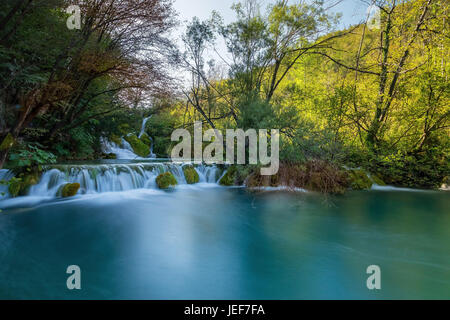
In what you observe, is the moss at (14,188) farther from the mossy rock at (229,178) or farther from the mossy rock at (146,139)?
the mossy rock at (146,139)

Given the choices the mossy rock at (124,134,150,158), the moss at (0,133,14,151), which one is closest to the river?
the moss at (0,133,14,151)

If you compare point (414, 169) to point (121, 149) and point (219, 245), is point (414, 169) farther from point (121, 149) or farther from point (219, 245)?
point (121, 149)

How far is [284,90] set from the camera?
917 centimetres

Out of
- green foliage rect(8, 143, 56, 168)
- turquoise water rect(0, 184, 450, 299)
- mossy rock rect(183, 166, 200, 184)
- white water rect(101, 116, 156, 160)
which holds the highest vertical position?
white water rect(101, 116, 156, 160)

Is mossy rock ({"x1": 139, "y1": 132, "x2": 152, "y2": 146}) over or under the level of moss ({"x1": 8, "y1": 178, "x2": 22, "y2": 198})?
over

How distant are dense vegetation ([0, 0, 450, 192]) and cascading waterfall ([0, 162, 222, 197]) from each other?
0.64 m

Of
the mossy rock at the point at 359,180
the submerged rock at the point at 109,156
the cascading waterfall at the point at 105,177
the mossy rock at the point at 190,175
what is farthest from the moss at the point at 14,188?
the mossy rock at the point at 359,180

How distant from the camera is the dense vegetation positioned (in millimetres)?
→ 5555

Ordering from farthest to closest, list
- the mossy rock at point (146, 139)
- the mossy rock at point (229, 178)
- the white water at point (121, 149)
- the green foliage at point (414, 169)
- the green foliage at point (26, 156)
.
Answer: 1. the mossy rock at point (146, 139)
2. the white water at point (121, 149)
3. the mossy rock at point (229, 178)
4. the green foliage at point (414, 169)
5. the green foliage at point (26, 156)

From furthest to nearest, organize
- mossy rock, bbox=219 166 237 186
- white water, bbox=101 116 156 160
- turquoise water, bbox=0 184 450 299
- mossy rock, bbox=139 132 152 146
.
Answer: mossy rock, bbox=139 132 152 146, white water, bbox=101 116 156 160, mossy rock, bbox=219 166 237 186, turquoise water, bbox=0 184 450 299

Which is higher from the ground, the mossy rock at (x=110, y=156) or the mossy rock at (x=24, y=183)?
the mossy rock at (x=110, y=156)

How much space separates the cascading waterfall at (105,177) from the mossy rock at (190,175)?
17 cm

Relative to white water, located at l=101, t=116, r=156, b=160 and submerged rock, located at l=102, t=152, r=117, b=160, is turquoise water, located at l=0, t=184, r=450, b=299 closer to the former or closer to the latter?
submerged rock, located at l=102, t=152, r=117, b=160

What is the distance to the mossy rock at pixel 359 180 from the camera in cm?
864
